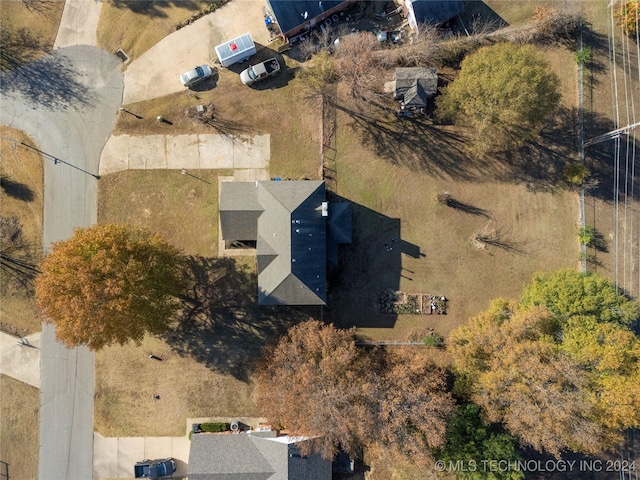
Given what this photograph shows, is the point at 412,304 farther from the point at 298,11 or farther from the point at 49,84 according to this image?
the point at 49,84

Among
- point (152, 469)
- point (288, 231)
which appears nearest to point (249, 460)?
point (152, 469)

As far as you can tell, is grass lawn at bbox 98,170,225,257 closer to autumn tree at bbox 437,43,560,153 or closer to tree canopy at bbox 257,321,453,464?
tree canopy at bbox 257,321,453,464

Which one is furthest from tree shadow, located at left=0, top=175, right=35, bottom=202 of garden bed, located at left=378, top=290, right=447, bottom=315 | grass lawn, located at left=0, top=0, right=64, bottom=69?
garden bed, located at left=378, top=290, right=447, bottom=315

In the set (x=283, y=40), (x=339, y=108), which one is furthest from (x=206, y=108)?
(x=339, y=108)

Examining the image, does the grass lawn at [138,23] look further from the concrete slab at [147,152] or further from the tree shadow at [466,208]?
the tree shadow at [466,208]

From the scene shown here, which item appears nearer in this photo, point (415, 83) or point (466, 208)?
point (415, 83)

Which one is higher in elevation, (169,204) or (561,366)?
(169,204)
